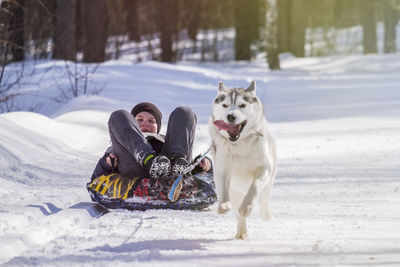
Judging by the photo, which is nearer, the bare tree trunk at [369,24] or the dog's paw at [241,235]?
the dog's paw at [241,235]

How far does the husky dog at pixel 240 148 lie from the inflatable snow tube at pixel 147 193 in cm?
128

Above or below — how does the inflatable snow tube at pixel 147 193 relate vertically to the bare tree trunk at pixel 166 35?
below

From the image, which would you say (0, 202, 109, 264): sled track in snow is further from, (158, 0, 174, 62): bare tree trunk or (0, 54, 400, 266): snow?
(158, 0, 174, 62): bare tree trunk

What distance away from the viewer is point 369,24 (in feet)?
119

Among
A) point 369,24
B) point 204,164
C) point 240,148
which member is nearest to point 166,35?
point 369,24

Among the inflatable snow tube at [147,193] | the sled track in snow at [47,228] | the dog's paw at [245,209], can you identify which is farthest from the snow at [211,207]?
the dog's paw at [245,209]

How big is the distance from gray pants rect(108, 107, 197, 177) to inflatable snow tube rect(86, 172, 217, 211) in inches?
6.7

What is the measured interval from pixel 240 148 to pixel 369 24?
1322 inches

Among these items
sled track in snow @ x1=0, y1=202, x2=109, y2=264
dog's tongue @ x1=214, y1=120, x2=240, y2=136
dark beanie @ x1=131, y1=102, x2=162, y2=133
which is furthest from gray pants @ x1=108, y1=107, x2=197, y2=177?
dog's tongue @ x1=214, y1=120, x2=240, y2=136

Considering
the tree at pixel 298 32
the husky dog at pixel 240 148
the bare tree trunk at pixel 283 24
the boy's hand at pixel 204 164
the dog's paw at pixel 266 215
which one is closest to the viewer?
the husky dog at pixel 240 148

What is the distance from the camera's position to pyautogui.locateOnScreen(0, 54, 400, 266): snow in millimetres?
4352

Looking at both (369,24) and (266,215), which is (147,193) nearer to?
(266,215)

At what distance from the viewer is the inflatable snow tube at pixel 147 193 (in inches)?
228

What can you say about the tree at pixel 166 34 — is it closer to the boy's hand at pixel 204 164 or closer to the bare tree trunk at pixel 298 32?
the bare tree trunk at pixel 298 32
